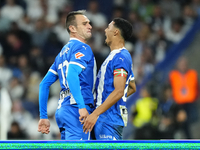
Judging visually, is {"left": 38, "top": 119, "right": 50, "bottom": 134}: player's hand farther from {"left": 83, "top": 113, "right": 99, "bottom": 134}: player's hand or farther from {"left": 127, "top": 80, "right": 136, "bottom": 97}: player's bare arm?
{"left": 127, "top": 80, "right": 136, "bottom": 97}: player's bare arm

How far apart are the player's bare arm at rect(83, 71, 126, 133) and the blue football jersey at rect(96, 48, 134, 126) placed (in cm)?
16

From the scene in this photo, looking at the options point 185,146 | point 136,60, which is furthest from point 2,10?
point 185,146

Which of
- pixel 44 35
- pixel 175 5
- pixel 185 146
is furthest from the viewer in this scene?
pixel 175 5

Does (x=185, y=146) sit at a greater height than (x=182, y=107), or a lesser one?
lesser

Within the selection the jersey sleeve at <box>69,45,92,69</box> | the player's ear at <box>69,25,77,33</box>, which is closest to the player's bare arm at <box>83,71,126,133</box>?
the jersey sleeve at <box>69,45,92,69</box>

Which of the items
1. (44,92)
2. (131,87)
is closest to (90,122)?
(44,92)

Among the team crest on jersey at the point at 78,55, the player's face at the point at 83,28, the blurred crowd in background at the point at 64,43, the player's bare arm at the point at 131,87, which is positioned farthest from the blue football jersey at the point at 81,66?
the blurred crowd in background at the point at 64,43

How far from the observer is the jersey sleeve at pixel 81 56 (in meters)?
3.80

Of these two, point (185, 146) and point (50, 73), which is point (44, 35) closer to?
point (50, 73)

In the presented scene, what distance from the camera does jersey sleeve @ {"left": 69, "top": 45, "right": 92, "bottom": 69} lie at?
150 inches

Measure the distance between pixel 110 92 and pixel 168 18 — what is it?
8231 millimetres

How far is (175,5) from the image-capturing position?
11891mm

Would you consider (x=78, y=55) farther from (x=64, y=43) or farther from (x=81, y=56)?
(x=64, y=43)

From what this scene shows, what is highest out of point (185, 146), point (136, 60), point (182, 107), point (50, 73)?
point (136, 60)
